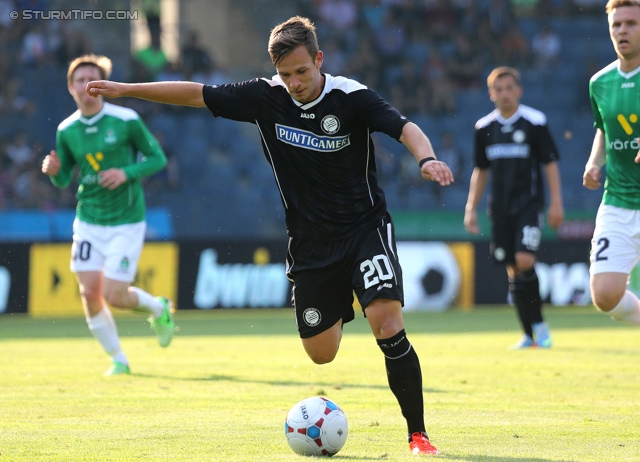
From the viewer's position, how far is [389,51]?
23812 mm

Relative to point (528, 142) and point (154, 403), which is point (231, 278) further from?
point (154, 403)

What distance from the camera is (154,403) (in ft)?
23.7

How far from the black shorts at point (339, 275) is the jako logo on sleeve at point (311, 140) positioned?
0.51 metres

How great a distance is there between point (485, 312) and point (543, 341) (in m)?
6.01

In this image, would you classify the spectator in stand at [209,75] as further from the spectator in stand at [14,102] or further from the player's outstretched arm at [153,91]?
the player's outstretched arm at [153,91]

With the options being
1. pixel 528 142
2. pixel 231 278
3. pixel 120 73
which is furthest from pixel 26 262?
pixel 528 142

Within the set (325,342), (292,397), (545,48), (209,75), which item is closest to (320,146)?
(325,342)

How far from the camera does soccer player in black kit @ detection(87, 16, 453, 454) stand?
543cm

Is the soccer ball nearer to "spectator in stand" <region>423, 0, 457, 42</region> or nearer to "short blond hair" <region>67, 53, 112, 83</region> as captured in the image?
"short blond hair" <region>67, 53, 112, 83</region>

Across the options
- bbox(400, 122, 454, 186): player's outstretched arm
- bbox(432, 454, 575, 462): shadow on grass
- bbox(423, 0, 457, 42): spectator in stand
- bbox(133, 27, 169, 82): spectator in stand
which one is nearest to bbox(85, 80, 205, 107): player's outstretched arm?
bbox(400, 122, 454, 186): player's outstretched arm

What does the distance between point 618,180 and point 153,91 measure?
11.3ft

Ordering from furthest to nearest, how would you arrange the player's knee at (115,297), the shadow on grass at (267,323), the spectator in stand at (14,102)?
the spectator in stand at (14,102) → the shadow on grass at (267,323) → the player's knee at (115,297)

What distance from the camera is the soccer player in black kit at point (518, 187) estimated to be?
1121 cm

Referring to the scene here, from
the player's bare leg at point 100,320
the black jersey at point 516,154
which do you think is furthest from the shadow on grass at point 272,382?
the black jersey at point 516,154
